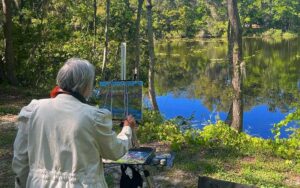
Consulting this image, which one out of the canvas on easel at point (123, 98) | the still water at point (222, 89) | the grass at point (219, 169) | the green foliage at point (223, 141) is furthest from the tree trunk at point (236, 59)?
the canvas on easel at point (123, 98)

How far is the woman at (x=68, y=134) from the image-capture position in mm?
2184

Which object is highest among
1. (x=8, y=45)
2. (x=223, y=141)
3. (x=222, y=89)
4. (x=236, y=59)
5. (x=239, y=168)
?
(x=8, y=45)

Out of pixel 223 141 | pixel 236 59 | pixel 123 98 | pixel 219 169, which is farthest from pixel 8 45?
pixel 123 98

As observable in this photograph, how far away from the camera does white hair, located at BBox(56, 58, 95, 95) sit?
217 centimetres

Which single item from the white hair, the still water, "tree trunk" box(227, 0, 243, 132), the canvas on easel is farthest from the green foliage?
the still water

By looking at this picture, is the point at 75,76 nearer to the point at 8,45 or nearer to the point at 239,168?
the point at 239,168

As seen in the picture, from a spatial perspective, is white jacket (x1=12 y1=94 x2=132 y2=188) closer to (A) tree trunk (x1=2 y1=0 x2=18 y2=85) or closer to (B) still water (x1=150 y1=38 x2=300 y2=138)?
(B) still water (x1=150 y1=38 x2=300 y2=138)

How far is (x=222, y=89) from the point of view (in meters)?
24.2

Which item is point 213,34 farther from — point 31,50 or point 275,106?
point 31,50

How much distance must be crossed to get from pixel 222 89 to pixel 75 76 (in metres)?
22.5

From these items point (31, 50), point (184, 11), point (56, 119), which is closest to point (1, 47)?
point (31, 50)

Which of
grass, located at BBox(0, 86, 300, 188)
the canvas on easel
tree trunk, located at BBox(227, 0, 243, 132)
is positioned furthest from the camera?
tree trunk, located at BBox(227, 0, 243, 132)

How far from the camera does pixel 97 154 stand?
7.45ft

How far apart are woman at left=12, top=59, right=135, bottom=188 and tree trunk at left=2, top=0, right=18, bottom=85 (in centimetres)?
1001
